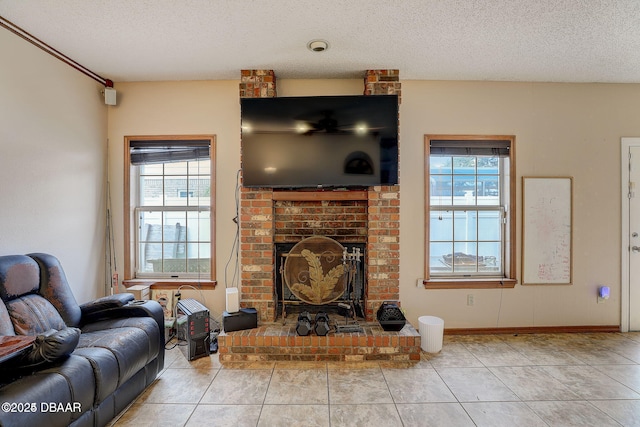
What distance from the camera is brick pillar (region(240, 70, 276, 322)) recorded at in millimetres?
2973

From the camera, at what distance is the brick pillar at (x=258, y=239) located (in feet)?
9.75

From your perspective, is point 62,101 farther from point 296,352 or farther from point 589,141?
point 589,141

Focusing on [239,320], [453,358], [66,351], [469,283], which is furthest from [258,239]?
[469,283]

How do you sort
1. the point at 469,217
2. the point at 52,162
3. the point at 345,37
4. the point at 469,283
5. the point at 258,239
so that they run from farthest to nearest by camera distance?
the point at 469,217
the point at 469,283
the point at 258,239
the point at 52,162
the point at 345,37

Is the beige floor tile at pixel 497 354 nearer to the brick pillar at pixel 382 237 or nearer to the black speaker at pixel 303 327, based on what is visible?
the brick pillar at pixel 382 237

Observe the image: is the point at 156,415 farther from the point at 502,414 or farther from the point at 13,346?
the point at 502,414

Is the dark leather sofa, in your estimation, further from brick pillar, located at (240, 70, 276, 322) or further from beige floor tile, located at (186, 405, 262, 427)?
brick pillar, located at (240, 70, 276, 322)

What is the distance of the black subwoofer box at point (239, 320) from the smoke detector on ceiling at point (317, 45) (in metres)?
2.46

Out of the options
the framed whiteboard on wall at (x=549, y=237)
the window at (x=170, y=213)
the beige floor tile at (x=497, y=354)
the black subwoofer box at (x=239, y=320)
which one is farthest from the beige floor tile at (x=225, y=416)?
the framed whiteboard on wall at (x=549, y=237)

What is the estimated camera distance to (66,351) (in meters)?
1.58

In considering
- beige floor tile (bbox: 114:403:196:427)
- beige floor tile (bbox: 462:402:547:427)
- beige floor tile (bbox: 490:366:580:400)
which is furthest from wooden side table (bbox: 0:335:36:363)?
beige floor tile (bbox: 490:366:580:400)

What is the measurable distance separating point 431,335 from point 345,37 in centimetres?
272

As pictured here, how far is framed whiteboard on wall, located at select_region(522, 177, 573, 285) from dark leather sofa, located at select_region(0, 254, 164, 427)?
3.68 meters

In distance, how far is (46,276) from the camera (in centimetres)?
216
